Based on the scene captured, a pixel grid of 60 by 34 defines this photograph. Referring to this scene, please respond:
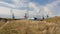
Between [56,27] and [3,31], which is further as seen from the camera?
[56,27]

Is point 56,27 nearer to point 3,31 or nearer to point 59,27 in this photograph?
point 59,27

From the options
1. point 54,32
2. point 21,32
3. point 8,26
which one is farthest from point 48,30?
point 8,26

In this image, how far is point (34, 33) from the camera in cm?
1002

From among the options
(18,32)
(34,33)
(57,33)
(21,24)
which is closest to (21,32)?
(18,32)

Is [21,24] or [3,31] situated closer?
[3,31]

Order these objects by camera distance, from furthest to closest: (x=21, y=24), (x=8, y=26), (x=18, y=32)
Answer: (x=21, y=24) < (x=8, y=26) < (x=18, y=32)

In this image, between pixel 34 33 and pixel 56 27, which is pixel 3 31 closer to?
pixel 34 33

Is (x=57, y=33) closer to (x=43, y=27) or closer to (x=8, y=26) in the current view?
(x=43, y=27)

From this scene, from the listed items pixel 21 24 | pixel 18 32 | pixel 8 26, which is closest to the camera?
pixel 18 32

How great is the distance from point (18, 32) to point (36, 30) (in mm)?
1367

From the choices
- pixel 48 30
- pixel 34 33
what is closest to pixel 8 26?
pixel 34 33

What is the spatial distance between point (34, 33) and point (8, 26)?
71.9 inches

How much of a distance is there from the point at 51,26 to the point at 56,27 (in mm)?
448

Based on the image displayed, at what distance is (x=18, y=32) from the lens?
9773mm
